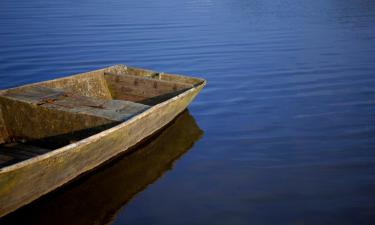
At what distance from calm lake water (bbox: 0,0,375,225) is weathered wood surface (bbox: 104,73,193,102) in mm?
837

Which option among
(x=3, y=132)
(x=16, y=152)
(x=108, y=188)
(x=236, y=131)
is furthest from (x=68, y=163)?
(x=236, y=131)

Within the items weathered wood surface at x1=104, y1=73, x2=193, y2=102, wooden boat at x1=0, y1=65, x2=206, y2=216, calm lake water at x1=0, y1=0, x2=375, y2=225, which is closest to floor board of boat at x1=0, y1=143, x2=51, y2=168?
wooden boat at x1=0, y1=65, x2=206, y2=216

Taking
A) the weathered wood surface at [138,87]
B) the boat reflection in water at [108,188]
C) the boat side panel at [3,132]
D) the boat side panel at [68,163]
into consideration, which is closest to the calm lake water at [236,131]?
the boat reflection in water at [108,188]

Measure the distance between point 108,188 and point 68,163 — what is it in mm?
1034

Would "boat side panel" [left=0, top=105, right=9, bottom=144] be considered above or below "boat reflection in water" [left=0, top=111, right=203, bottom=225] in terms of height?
above

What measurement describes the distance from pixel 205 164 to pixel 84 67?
857 cm

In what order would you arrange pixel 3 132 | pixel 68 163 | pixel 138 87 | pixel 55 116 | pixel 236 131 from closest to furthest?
pixel 68 163 < pixel 55 116 < pixel 3 132 < pixel 236 131 < pixel 138 87

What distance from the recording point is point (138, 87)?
954 cm

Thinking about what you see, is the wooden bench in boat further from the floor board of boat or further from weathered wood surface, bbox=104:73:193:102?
weathered wood surface, bbox=104:73:193:102

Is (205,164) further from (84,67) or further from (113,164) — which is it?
(84,67)

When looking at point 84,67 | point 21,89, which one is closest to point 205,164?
point 21,89

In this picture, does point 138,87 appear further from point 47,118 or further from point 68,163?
point 68,163

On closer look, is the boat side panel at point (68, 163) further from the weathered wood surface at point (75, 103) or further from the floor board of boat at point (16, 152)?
the floor board of boat at point (16, 152)

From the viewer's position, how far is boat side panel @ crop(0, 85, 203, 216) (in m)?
4.74
